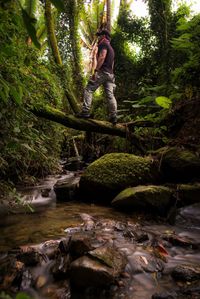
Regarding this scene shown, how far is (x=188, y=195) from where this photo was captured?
16.5ft

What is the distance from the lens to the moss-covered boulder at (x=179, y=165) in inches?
215

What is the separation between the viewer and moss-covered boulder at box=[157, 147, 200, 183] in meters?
5.47

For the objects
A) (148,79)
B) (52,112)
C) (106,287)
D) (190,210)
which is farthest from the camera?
(148,79)

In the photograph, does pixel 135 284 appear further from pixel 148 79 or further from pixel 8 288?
pixel 148 79

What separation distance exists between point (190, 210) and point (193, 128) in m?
2.11

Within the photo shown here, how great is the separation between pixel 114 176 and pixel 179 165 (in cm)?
125

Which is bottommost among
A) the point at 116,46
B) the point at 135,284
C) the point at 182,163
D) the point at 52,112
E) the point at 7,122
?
the point at 135,284

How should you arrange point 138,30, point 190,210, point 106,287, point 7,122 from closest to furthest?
point 106,287 → point 7,122 → point 190,210 → point 138,30

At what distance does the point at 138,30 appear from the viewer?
39.4 ft

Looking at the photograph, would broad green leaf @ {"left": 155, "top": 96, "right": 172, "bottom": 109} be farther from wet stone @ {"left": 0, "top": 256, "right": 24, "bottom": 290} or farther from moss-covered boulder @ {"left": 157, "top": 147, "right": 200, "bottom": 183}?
wet stone @ {"left": 0, "top": 256, "right": 24, "bottom": 290}

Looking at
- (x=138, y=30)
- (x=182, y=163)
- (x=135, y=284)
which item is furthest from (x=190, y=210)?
(x=138, y=30)

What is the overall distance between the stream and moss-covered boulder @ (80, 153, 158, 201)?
1.07ft

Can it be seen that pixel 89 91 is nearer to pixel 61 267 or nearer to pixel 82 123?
pixel 82 123

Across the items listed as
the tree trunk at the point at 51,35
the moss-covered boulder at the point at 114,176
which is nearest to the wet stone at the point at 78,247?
the moss-covered boulder at the point at 114,176
